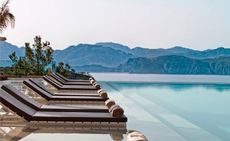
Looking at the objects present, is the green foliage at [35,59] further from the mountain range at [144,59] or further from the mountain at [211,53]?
the mountain at [211,53]

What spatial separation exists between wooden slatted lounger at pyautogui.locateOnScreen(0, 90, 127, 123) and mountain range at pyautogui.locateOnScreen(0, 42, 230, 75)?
40.1 meters

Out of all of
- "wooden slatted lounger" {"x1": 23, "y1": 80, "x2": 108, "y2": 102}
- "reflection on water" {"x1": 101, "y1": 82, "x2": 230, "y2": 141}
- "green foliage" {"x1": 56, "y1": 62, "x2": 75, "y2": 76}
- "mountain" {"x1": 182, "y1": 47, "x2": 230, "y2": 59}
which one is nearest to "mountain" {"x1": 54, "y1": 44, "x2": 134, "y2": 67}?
"mountain" {"x1": 182, "y1": 47, "x2": 230, "y2": 59}

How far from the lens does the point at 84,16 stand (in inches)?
976

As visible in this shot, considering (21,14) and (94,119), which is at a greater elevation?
(21,14)

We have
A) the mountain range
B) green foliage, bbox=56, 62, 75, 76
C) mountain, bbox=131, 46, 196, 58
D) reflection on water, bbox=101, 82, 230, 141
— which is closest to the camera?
reflection on water, bbox=101, 82, 230, 141

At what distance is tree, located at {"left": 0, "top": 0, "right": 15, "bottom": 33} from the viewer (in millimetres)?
13305

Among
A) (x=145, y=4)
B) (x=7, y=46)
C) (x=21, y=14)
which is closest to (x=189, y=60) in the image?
(x=7, y=46)

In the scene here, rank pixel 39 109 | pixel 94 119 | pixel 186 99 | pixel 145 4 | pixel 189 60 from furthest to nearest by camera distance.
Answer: pixel 189 60 < pixel 145 4 < pixel 186 99 < pixel 39 109 < pixel 94 119

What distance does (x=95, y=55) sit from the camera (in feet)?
212

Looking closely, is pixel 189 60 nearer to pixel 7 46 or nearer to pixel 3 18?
pixel 7 46

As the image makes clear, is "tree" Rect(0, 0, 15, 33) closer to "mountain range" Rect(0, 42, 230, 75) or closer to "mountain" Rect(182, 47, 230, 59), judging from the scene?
"mountain range" Rect(0, 42, 230, 75)

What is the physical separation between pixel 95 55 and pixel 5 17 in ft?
167

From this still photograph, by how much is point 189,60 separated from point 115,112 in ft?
155

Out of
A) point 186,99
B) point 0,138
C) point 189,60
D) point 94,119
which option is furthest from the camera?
point 189,60
